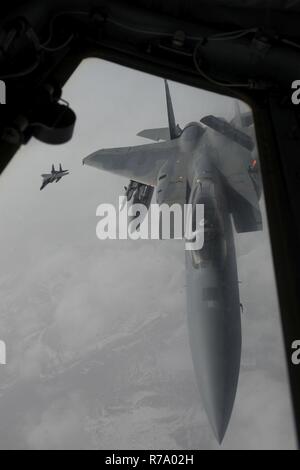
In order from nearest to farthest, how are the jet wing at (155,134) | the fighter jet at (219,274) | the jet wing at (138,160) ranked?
1. the fighter jet at (219,274)
2. the jet wing at (138,160)
3. the jet wing at (155,134)

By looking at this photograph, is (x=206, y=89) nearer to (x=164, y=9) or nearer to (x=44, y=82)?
(x=164, y=9)

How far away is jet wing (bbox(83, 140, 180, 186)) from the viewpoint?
8.10 meters

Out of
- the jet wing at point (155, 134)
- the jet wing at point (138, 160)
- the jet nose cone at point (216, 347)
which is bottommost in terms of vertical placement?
the jet nose cone at point (216, 347)

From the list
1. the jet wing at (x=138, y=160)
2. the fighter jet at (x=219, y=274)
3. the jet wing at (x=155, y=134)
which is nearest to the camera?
the fighter jet at (x=219, y=274)

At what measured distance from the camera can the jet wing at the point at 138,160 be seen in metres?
8.10

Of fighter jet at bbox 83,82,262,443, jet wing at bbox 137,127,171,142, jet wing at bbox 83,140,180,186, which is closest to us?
fighter jet at bbox 83,82,262,443

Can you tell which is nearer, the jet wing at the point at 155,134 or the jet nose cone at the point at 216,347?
the jet nose cone at the point at 216,347

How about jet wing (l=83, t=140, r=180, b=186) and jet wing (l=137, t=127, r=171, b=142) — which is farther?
jet wing (l=137, t=127, r=171, b=142)

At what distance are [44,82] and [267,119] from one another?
906mm

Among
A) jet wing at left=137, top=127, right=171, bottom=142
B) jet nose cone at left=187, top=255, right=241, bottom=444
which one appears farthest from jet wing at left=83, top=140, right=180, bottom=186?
jet nose cone at left=187, top=255, right=241, bottom=444

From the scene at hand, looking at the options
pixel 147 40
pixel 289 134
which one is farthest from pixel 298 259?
pixel 147 40

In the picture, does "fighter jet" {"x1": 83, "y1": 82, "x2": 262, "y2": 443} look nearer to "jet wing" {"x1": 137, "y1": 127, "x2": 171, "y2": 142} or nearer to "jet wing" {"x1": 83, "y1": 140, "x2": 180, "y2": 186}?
"jet wing" {"x1": 83, "y1": 140, "x2": 180, "y2": 186}

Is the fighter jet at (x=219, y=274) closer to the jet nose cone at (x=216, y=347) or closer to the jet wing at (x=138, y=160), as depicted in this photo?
the jet nose cone at (x=216, y=347)

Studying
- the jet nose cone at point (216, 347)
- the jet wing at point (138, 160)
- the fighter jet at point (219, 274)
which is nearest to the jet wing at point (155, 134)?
the jet wing at point (138, 160)
